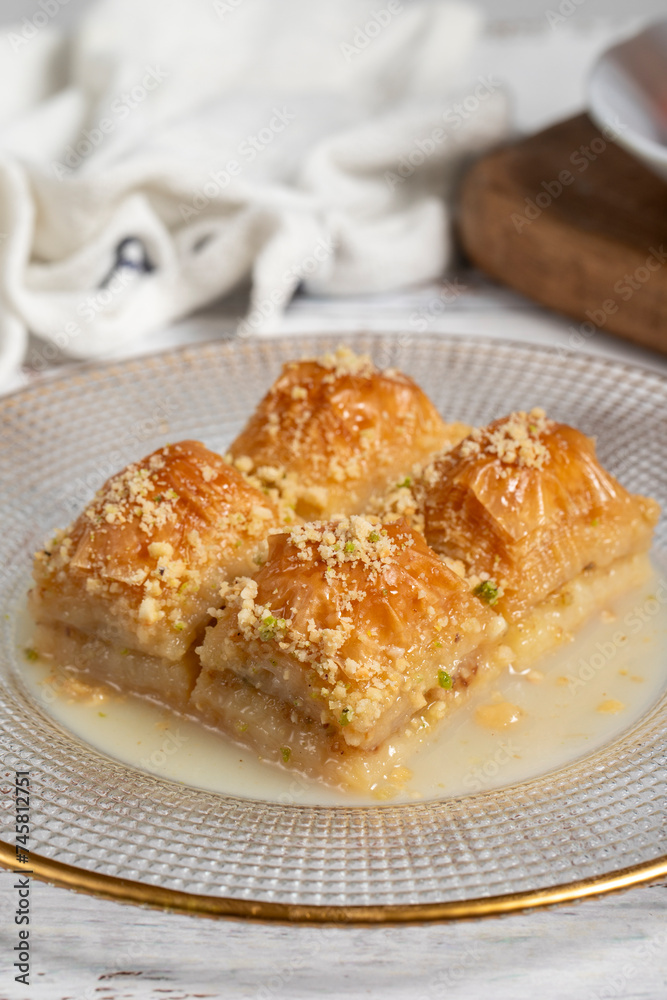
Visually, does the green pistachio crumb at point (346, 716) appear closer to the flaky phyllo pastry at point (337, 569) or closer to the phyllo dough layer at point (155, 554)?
the flaky phyllo pastry at point (337, 569)

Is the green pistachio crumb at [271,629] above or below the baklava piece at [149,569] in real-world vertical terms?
above

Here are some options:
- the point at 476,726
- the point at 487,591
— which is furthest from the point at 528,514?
the point at 476,726

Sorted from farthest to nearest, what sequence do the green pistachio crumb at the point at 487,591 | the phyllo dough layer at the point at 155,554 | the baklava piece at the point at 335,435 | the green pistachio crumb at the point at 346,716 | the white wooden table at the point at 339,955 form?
the baklava piece at the point at 335,435
the green pistachio crumb at the point at 487,591
the phyllo dough layer at the point at 155,554
the green pistachio crumb at the point at 346,716
the white wooden table at the point at 339,955

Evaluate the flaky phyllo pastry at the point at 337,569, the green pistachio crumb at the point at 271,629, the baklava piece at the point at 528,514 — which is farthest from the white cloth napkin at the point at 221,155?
the green pistachio crumb at the point at 271,629

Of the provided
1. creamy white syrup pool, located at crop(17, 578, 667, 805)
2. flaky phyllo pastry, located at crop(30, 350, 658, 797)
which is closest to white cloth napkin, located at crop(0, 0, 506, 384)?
flaky phyllo pastry, located at crop(30, 350, 658, 797)

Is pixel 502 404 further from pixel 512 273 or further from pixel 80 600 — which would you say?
pixel 80 600

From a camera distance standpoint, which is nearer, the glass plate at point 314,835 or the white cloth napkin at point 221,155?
the glass plate at point 314,835

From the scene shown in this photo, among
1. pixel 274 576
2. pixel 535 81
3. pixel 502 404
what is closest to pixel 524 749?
pixel 274 576

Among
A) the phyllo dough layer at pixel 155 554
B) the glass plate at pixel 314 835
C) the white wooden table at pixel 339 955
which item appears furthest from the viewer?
the phyllo dough layer at pixel 155 554
